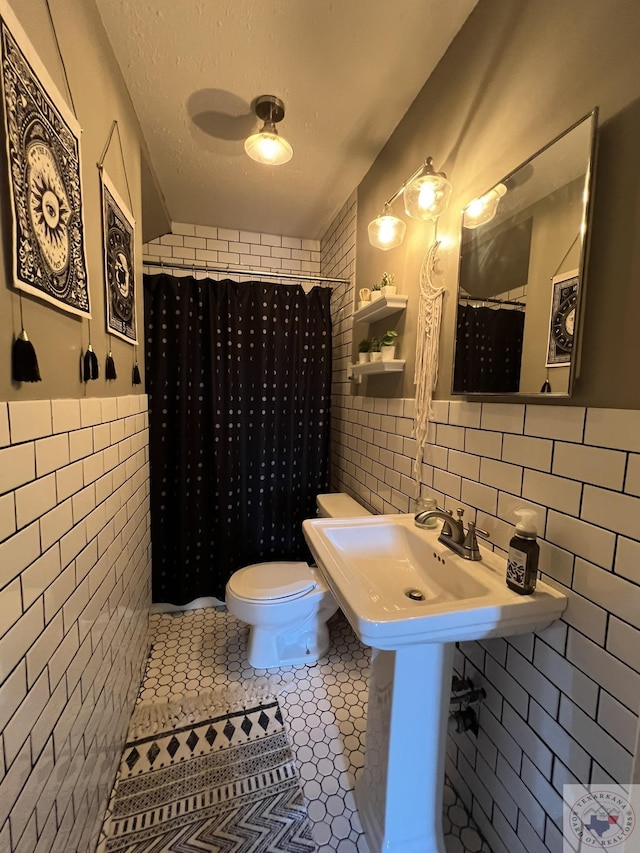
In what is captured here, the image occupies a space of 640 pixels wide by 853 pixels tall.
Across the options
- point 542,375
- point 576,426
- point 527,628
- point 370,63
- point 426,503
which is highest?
point 370,63

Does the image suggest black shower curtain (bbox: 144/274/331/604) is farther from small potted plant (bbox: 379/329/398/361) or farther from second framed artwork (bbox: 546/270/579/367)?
second framed artwork (bbox: 546/270/579/367)

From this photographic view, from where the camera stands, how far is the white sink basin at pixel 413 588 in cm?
76

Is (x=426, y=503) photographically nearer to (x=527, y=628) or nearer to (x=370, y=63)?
(x=527, y=628)

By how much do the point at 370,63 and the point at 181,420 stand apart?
5.90ft

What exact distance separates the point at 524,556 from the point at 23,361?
1108 millimetres

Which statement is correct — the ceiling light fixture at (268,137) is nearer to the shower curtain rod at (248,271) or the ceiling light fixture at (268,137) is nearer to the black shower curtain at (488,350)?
the shower curtain rod at (248,271)

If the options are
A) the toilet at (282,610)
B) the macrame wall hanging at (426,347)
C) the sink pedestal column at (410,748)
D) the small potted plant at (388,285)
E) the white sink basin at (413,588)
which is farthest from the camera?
the toilet at (282,610)

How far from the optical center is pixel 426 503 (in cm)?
128

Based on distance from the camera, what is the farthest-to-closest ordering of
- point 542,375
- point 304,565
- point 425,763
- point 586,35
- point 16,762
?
1. point 304,565
2. point 425,763
3. point 542,375
4. point 586,35
5. point 16,762

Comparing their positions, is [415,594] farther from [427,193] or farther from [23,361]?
[427,193]

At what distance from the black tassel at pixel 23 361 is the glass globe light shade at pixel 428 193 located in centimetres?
116

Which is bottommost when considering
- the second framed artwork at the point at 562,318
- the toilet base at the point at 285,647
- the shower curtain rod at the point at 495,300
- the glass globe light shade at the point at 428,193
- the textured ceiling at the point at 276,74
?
the toilet base at the point at 285,647

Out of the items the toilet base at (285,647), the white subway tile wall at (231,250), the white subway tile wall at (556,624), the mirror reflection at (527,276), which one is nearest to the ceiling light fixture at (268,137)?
the mirror reflection at (527,276)

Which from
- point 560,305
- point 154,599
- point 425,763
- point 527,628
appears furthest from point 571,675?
point 154,599
